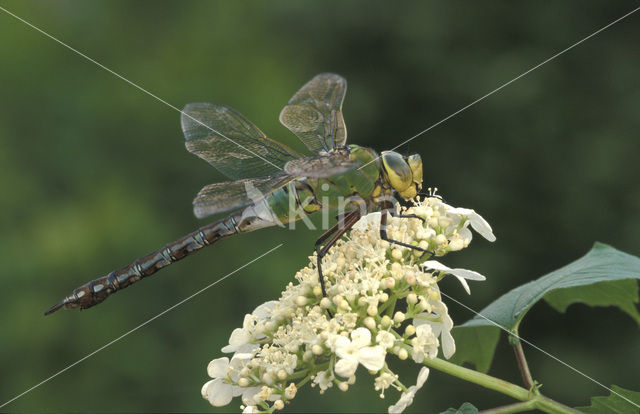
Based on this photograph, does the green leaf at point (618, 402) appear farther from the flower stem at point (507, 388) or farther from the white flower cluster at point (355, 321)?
the white flower cluster at point (355, 321)

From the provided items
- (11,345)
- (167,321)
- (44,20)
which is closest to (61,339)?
(11,345)

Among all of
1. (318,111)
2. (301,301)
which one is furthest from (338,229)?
(318,111)

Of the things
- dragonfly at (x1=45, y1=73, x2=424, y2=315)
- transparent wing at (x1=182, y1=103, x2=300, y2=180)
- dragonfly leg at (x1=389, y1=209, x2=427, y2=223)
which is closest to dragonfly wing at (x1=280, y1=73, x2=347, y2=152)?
dragonfly at (x1=45, y1=73, x2=424, y2=315)

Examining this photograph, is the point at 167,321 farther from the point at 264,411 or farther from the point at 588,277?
the point at 588,277

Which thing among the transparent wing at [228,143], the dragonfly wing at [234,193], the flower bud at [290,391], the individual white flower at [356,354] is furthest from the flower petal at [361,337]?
the transparent wing at [228,143]

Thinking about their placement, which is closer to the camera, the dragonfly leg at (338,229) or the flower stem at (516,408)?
the flower stem at (516,408)

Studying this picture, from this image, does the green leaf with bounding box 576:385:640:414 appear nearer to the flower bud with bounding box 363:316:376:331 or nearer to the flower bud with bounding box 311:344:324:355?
the flower bud with bounding box 363:316:376:331
